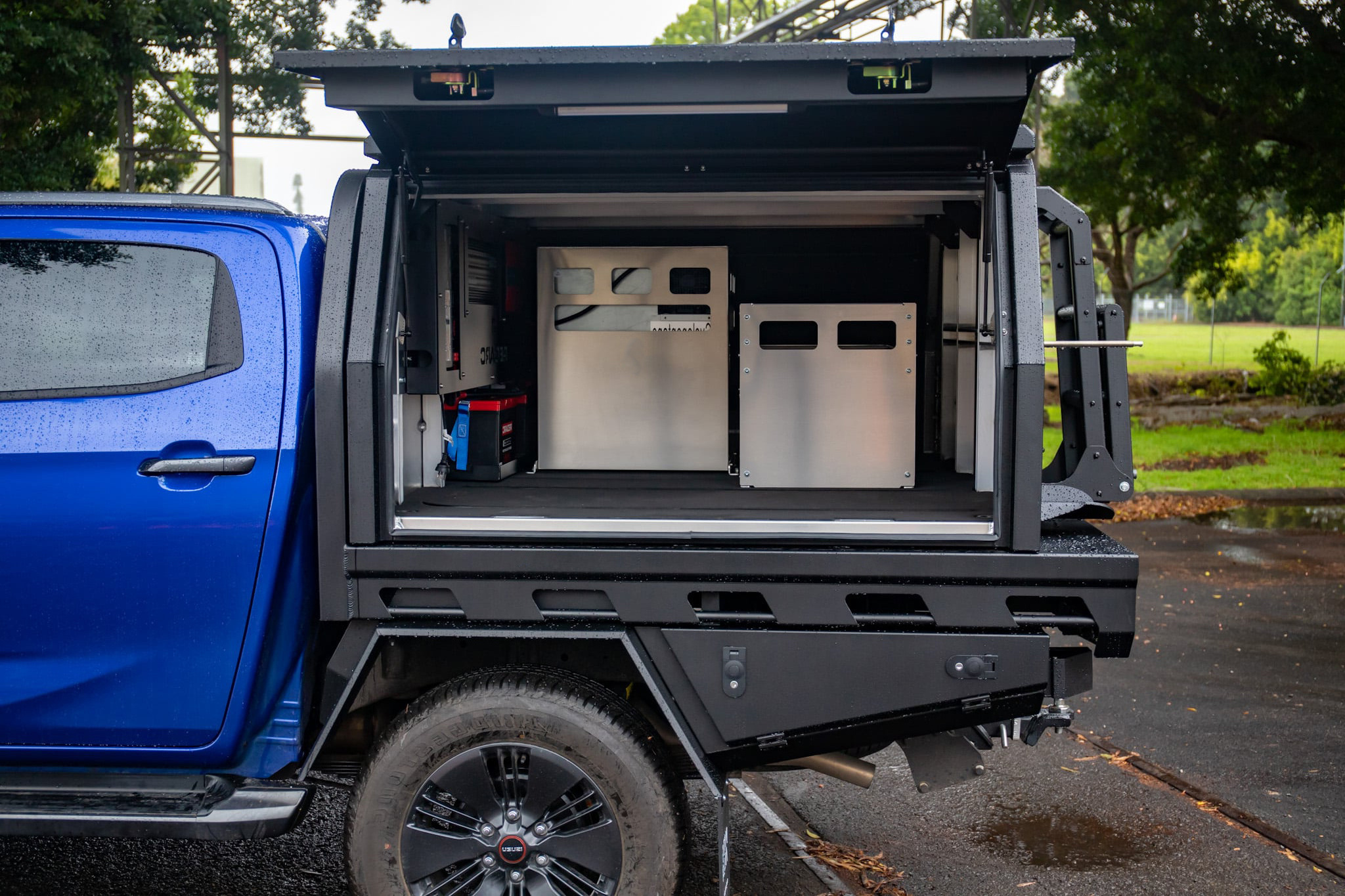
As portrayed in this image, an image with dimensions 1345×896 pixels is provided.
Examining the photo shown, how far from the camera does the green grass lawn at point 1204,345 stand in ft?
106

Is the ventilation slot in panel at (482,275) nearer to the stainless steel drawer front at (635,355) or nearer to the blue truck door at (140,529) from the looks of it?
the stainless steel drawer front at (635,355)

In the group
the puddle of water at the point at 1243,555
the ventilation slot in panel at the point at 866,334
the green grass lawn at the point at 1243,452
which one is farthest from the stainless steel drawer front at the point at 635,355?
the green grass lawn at the point at 1243,452

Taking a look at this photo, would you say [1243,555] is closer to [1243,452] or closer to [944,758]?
[1243,452]

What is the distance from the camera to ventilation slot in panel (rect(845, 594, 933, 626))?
120 inches

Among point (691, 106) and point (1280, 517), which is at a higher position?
point (691, 106)

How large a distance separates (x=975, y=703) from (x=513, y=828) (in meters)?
1.28

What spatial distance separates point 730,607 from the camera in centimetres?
314

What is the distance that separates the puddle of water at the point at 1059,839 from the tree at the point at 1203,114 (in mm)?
11542

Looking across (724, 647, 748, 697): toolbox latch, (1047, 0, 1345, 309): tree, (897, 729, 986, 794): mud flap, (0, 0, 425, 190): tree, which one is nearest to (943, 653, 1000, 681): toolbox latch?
(897, 729, 986, 794): mud flap

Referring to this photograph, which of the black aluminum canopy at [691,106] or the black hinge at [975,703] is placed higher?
the black aluminum canopy at [691,106]

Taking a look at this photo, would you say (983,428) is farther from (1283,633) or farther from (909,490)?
(1283,633)

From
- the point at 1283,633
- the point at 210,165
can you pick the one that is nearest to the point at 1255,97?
the point at 1283,633

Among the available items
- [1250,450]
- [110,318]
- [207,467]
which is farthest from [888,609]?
[1250,450]

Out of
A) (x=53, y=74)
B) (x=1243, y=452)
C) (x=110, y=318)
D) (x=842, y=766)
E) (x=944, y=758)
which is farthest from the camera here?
(x=1243, y=452)
